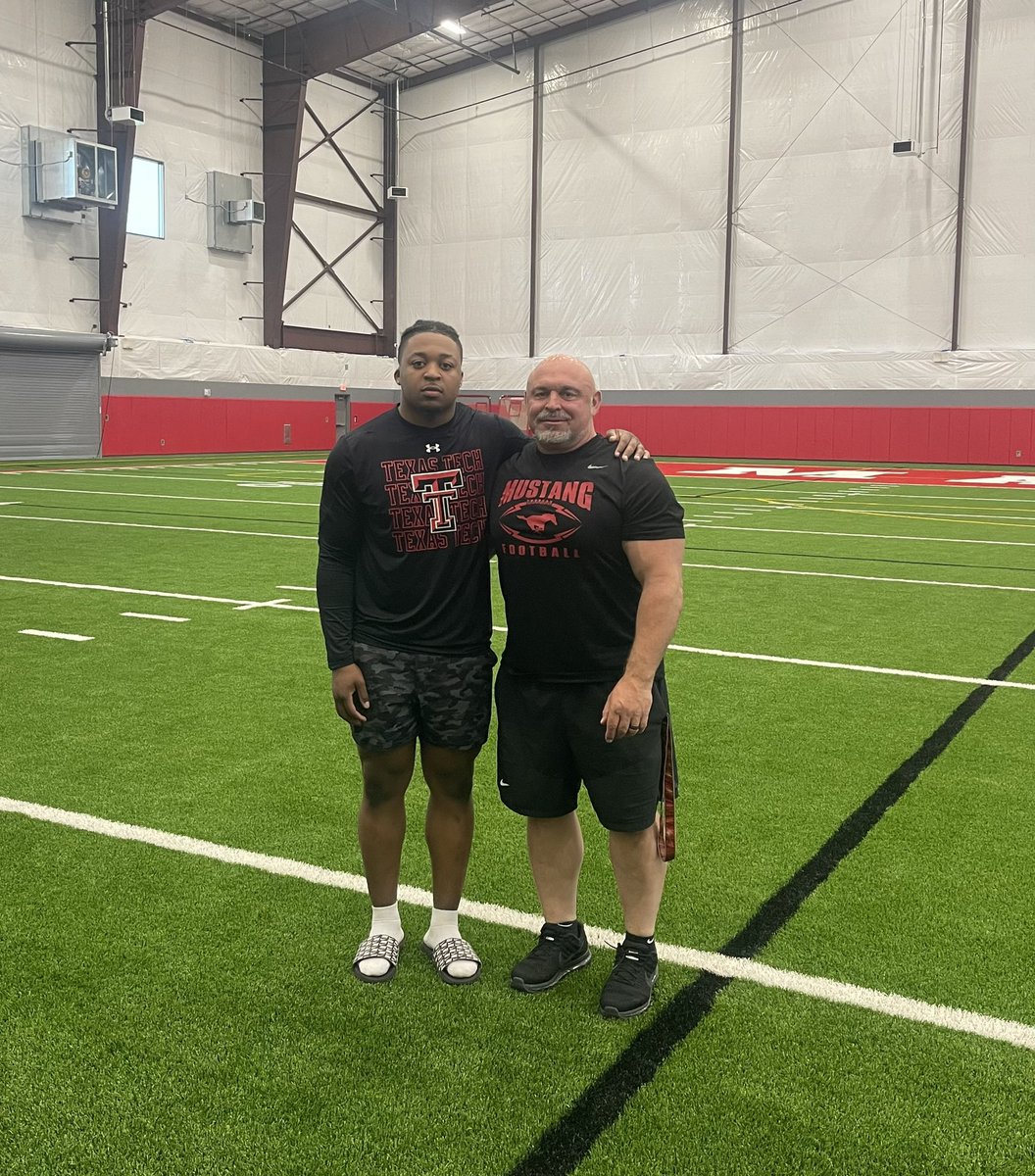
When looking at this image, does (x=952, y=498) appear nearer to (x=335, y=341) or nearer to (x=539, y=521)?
(x=539, y=521)

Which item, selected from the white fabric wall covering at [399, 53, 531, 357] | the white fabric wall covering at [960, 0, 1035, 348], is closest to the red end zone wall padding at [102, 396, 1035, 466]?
the white fabric wall covering at [960, 0, 1035, 348]

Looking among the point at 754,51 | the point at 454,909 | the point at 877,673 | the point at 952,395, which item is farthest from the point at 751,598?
the point at 754,51

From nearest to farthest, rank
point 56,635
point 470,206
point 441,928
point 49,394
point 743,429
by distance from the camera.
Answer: point 441,928 < point 56,635 < point 49,394 < point 743,429 < point 470,206

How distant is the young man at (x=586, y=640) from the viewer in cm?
314

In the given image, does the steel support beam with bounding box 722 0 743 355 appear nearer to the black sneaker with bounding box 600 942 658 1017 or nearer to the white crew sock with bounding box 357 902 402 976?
the white crew sock with bounding box 357 902 402 976

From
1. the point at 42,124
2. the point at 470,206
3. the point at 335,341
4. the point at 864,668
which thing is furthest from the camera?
the point at 335,341

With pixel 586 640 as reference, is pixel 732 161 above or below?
above

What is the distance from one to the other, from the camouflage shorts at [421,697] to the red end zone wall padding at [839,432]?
28589 mm

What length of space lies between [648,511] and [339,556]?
954 mm

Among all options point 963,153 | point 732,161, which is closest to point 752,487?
point 963,153

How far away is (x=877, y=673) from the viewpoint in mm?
7281

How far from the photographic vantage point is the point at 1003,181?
28266 millimetres

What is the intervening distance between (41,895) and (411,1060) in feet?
5.40

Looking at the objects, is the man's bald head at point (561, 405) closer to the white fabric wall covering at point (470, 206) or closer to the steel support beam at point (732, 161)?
the steel support beam at point (732, 161)
